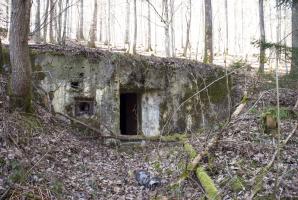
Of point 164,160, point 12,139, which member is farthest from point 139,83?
point 12,139

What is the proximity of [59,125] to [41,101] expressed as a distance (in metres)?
0.88

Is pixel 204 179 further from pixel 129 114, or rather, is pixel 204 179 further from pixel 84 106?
pixel 129 114

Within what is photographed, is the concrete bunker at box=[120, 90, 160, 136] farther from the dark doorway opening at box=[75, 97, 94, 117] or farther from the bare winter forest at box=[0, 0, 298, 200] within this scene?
the dark doorway opening at box=[75, 97, 94, 117]

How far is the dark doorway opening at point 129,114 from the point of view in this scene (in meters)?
11.4

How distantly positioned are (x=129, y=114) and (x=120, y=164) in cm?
494

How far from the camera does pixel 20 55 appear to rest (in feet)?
21.6

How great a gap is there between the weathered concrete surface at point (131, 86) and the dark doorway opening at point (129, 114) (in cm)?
135

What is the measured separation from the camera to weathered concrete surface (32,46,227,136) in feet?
29.1

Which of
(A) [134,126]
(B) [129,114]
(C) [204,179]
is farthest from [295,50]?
(B) [129,114]

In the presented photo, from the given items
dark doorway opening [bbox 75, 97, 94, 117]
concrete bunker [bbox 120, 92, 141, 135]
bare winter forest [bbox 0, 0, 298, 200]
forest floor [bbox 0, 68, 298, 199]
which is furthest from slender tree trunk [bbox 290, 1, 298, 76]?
dark doorway opening [bbox 75, 97, 94, 117]

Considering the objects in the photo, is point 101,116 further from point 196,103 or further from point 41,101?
point 196,103

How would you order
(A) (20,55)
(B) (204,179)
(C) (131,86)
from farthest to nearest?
(C) (131,86)
(A) (20,55)
(B) (204,179)

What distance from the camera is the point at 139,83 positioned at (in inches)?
384

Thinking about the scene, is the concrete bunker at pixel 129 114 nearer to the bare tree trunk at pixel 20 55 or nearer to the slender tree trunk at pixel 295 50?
the bare tree trunk at pixel 20 55
